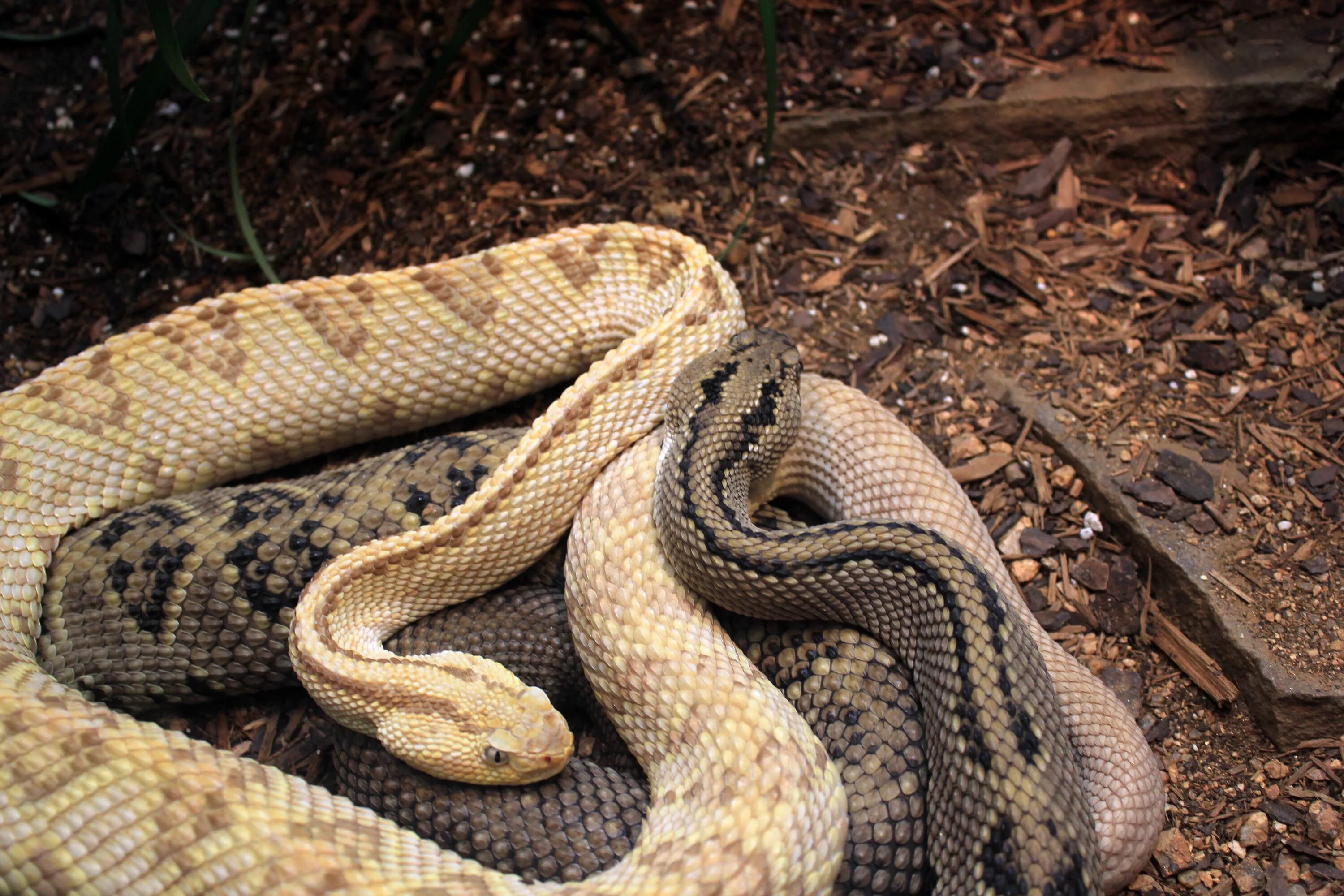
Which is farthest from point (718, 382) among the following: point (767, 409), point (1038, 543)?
point (1038, 543)

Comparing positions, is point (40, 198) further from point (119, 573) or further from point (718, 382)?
point (718, 382)

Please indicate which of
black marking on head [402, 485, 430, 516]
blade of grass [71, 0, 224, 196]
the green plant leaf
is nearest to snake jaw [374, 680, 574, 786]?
black marking on head [402, 485, 430, 516]

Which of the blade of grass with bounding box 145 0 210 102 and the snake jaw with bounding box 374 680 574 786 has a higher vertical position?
the blade of grass with bounding box 145 0 210 102

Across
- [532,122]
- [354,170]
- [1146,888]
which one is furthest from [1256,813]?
[354,170]

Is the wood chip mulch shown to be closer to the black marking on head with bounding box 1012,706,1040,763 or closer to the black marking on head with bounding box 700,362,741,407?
the black marking on head with bounding box 700,362,741,407

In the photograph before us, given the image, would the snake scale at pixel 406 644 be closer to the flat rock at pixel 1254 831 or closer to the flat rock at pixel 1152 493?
the flat rock at pixel 1254 831

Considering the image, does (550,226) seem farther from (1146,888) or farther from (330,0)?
(1146,888)
